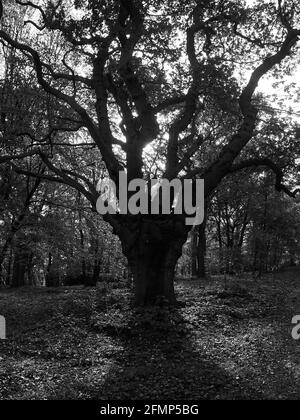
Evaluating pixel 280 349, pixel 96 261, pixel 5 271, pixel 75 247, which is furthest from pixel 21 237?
pixel 5 271

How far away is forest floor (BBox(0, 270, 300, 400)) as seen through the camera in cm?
760

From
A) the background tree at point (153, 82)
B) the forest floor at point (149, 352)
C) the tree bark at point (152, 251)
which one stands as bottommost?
the forest floor at point (149, 352)

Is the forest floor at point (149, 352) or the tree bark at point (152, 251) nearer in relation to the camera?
the forest floor at point (149, 352)

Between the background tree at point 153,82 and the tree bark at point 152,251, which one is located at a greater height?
the background tree at point 153,82

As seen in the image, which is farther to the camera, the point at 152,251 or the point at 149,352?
the point at 152,251

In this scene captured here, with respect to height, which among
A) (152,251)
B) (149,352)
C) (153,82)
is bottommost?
(149,352)

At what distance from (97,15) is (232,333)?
9.56m

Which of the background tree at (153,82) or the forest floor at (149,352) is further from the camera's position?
the background tree at (153,82)

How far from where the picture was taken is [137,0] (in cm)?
1257

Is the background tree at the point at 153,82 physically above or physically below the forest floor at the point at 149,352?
above

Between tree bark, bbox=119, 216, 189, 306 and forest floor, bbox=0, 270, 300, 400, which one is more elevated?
tree bark, bbox=119, 216, 189, 306

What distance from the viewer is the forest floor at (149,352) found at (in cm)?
760

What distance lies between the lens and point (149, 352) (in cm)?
1005

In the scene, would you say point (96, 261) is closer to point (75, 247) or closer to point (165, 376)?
point (75, 247)
